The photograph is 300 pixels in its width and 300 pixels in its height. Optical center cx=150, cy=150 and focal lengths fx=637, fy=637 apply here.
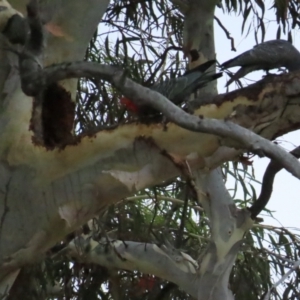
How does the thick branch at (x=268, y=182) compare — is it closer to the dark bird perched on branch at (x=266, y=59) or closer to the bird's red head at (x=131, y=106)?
the bird's red head at (x=131, y=106)

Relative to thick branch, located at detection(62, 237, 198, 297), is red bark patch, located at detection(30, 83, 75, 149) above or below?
above

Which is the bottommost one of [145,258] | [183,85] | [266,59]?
[145,258]

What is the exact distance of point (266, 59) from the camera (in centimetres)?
197

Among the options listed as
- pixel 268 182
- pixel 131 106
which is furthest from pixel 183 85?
pixel 268 182

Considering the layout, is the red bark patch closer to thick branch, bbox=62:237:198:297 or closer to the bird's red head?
the bird's red head

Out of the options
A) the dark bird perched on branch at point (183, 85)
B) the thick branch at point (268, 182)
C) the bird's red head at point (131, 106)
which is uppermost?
the dark bird perched on branch at point (183, 85)

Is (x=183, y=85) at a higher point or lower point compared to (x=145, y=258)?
higher

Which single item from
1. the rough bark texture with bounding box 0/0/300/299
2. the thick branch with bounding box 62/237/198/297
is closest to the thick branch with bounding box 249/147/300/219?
the rough bark texture with bounding box 0/0/300/299

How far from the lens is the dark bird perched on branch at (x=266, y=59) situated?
1.95 metres

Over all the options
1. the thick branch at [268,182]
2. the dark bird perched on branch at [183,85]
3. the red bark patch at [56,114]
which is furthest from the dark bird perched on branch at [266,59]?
the red bark patch at [56,114]

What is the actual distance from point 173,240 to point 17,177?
4.12 feet

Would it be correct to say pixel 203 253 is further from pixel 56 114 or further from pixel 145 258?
pixel 56 114

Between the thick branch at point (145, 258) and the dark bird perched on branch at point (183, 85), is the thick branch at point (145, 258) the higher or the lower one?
the lower one

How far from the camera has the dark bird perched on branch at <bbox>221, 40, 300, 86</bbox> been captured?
6.41 ft
